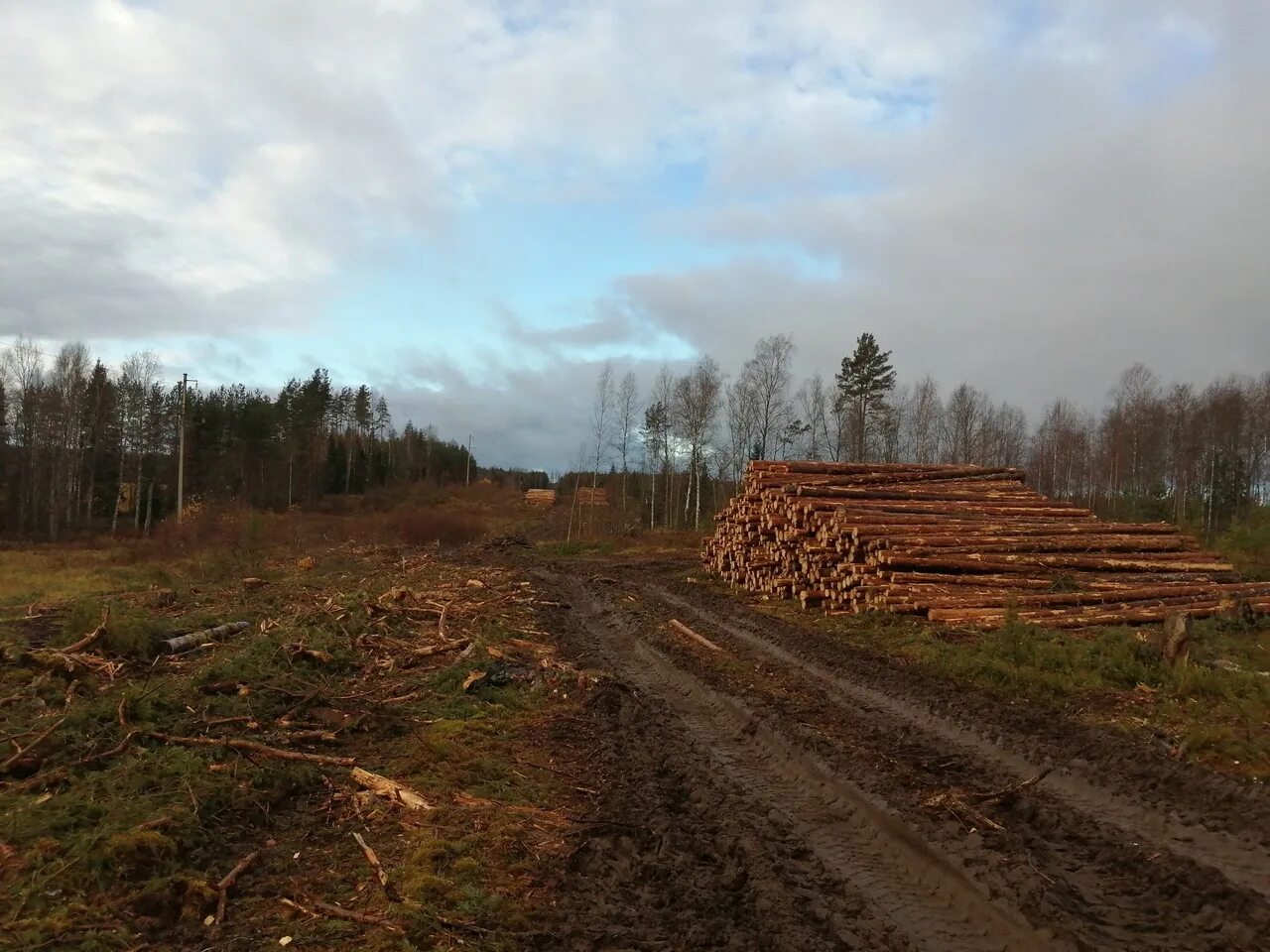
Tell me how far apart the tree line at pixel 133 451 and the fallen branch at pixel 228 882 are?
46104 mm

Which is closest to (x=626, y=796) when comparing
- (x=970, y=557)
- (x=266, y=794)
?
(x=266, y=794)

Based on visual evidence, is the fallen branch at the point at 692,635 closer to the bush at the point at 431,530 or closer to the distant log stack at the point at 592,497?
the bush at the point at 431,530

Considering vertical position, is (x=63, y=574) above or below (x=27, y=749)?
below

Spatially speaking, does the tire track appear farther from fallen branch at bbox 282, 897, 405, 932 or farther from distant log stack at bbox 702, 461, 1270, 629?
distant log stack at bbox 702, 461, 1270, 629

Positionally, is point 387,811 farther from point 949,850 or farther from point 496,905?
point 949,850

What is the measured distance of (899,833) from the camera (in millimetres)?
5035

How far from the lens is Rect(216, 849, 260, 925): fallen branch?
3982 millimetres

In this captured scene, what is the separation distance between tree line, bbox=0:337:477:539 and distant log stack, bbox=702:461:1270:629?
39892mm

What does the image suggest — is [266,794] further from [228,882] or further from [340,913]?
[340,913]

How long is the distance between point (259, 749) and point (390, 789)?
1368 mm

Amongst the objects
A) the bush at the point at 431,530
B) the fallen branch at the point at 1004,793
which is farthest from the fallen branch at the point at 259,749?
the bush at the point at 431,530

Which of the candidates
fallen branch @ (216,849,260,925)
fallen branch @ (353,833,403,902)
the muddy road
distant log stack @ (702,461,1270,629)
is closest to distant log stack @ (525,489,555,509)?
distant log stack @ (702,461,1270,629)

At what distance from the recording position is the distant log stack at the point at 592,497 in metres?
50.6

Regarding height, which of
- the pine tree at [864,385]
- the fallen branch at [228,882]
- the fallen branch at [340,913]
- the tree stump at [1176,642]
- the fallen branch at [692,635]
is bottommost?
the fallen branch at [692,635]
